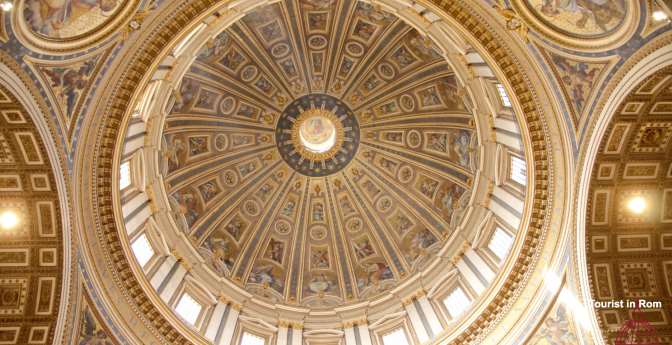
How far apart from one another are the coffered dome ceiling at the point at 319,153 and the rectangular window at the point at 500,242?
11.6 ft

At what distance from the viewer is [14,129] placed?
13.8 metres

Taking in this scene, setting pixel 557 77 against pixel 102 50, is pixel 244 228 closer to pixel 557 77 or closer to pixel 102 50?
pixel 102 50

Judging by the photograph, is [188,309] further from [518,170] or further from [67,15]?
[518,170]

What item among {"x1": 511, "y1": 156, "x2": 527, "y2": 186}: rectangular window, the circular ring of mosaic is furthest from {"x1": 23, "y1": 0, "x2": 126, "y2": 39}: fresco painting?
the circular ring of mosaic

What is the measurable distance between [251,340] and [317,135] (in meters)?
13.9

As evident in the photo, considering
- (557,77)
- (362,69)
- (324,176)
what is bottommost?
(557,77)

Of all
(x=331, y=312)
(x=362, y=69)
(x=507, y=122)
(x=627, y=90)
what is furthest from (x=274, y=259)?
(x=627, y=90)

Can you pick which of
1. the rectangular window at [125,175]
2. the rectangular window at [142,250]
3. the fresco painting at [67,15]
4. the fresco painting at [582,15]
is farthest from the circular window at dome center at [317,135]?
the fresco painting at [582,15]

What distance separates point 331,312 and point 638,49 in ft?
57.0

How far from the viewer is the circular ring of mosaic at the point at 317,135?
32.3 m

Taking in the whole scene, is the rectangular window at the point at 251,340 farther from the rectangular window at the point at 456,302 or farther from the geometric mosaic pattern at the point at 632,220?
the geometric mosaic pattern at the point at 632,220

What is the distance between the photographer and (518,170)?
2030 centimetres

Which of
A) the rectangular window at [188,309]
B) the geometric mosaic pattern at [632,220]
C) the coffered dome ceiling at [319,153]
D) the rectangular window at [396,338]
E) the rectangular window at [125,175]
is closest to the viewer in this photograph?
the geometric mosaic pattern at [632,220]

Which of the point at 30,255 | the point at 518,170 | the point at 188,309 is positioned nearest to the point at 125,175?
the point at 30,255
